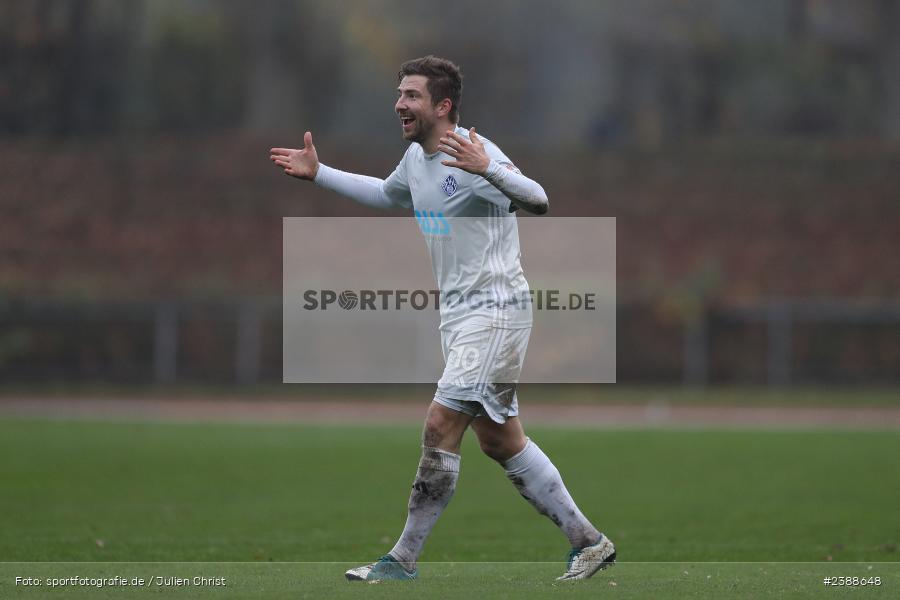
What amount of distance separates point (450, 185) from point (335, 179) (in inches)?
38.3

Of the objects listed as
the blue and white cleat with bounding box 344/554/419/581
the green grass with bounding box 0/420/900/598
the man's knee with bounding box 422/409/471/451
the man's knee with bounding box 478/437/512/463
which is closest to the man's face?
the man's knee with bounding box 422/409/471/451

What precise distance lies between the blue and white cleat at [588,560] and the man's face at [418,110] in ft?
7.20

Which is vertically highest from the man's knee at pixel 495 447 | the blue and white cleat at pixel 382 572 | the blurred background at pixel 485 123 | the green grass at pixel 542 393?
the blurred background at pixel 485 123

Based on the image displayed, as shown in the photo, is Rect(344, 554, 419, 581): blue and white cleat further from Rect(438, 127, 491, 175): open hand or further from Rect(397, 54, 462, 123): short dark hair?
Rect(397, 54, 462, 123): short dark hair

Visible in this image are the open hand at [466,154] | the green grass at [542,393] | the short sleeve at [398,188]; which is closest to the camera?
the open hand at [466,154]

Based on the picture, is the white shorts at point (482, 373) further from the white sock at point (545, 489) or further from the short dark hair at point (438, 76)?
the short dark hair at point (438, 76)

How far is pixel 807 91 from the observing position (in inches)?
1689

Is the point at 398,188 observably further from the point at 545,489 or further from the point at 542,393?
the point at 542,393

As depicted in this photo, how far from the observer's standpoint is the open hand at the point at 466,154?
20.3 feet

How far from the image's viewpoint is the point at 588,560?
6621 mm

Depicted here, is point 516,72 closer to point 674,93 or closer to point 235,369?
point 674,93

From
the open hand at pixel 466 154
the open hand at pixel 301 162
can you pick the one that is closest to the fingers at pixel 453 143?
the open hand at pixel 466 154

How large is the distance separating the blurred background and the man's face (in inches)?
1284

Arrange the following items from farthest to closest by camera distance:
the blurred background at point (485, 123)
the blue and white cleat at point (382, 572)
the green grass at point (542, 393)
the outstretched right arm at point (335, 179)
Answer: the blurred background at point (485, 123) → the green grass at point (542, 393) → the outstretched right arm at point (335, 179) → the blue and white cleat at point (382, 572)
